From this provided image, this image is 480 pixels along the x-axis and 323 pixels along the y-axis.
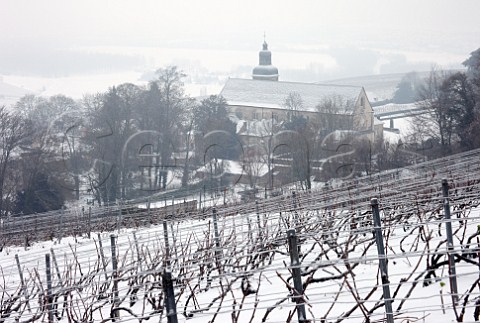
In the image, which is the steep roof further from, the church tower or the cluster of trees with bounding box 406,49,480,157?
the cluster of trees with bounding box 406,49,480,157

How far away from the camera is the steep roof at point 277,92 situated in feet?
176

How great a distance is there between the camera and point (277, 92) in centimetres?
5838

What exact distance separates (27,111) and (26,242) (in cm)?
3775

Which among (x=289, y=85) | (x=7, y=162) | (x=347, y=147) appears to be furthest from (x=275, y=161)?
(x=289, y=85)

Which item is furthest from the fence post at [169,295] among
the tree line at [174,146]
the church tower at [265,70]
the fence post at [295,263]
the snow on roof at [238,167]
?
the church tower at [265,70]

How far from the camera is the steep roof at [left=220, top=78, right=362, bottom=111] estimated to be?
53597mm

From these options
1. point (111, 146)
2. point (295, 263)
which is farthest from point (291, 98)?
point (295, 263)

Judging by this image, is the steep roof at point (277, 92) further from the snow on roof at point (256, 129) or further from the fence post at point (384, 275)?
the fence post at point (384, 275)

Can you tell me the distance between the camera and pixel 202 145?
3797 centimetres

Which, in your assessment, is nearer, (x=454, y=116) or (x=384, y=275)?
(x=384, y=275)

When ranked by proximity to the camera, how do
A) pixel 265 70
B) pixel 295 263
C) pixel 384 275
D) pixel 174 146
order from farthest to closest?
pixel 265 70 < pixel 174 146 < pixel 384 275 < pixel 295 263

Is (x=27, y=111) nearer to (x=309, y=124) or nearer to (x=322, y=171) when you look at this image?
(x=309, y=124)

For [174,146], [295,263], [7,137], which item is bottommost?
[174,146]

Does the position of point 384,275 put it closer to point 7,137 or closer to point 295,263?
point 295,263
